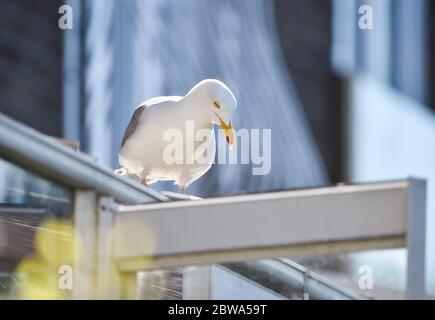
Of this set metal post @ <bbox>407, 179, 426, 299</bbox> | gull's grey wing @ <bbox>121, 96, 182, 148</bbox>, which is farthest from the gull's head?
metal post @ <bbox>407, 179, 426, 299</bbox>

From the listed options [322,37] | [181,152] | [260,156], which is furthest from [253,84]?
[260,156]

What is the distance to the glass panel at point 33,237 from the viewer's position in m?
2.40

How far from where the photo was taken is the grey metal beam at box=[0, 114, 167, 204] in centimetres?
230

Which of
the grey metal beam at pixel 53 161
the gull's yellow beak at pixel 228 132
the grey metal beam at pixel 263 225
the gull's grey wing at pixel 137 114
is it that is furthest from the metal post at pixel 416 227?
the gull's grey wing at pixel 137 114

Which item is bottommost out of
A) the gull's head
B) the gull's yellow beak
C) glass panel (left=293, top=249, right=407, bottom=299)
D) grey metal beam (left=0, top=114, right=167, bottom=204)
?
glass panel (left=293, top=249, right=407, bottom=299)

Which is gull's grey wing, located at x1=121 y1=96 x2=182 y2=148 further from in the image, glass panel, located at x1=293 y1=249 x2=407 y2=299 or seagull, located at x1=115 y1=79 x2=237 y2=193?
glass panel, located at x1=293 y1=249 x2=407 y2=299

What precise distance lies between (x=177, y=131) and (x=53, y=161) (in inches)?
43.5

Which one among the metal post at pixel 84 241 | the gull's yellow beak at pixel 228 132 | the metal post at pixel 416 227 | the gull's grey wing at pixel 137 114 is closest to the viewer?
the metal post at pixel 416 227

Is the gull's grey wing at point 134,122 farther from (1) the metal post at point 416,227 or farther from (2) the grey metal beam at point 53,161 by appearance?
(1) the metal post at point 416,227

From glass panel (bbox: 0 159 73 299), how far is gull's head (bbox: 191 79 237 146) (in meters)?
0.90

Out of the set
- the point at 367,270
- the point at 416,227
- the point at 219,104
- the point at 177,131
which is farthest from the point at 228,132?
the point at 416,227

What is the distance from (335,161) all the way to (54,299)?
5762mm

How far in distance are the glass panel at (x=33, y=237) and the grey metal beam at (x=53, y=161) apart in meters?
0.04
